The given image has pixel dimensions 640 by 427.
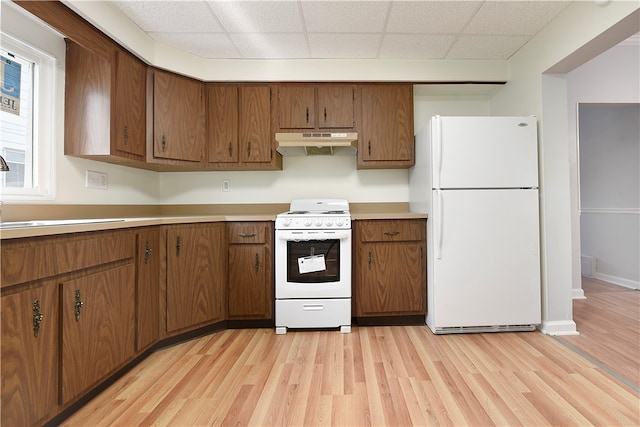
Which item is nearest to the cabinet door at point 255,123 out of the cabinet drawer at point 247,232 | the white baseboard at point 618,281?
the cabinet drawer at point 247,232

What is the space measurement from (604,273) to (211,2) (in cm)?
503

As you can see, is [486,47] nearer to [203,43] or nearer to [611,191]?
[203,43]

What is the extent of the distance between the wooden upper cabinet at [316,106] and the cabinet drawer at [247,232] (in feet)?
2.99

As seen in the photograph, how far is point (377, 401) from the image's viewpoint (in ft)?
4.90

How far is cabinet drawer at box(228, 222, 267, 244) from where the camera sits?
2.42 meters

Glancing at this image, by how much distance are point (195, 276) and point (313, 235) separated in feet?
3.00

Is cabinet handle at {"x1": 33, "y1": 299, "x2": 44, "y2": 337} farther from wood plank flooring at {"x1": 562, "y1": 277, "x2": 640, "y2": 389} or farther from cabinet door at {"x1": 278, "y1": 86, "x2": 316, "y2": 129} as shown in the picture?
wood plank flooring at {"x1": 562, "y1": 277, "x2": 640, "y2": 389}

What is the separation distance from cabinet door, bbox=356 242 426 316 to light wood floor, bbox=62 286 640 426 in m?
0.27

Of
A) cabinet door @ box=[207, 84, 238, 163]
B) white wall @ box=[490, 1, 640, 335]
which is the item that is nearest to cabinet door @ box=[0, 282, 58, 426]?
cabinet door @ box=[207, 84, 238, 163]

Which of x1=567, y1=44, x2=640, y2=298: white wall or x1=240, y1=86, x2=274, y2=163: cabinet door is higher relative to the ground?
x1=567, y1=44, x2=640, y2=298: white wall

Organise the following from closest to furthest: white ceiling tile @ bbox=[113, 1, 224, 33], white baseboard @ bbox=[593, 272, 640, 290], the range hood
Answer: white ceiling tile @ bbox=[113, 1, 224, 33] → the range hood → white baseboard @ bbox=[593, 272, 640, 290]

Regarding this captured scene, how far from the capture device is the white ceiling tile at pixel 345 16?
6.45ft

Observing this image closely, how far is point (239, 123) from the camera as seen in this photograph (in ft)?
8.82

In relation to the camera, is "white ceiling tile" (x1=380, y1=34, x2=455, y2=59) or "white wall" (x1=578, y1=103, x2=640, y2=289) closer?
"white ceiling tile" (x1=380, y1=34, x2=455, y2=59)
